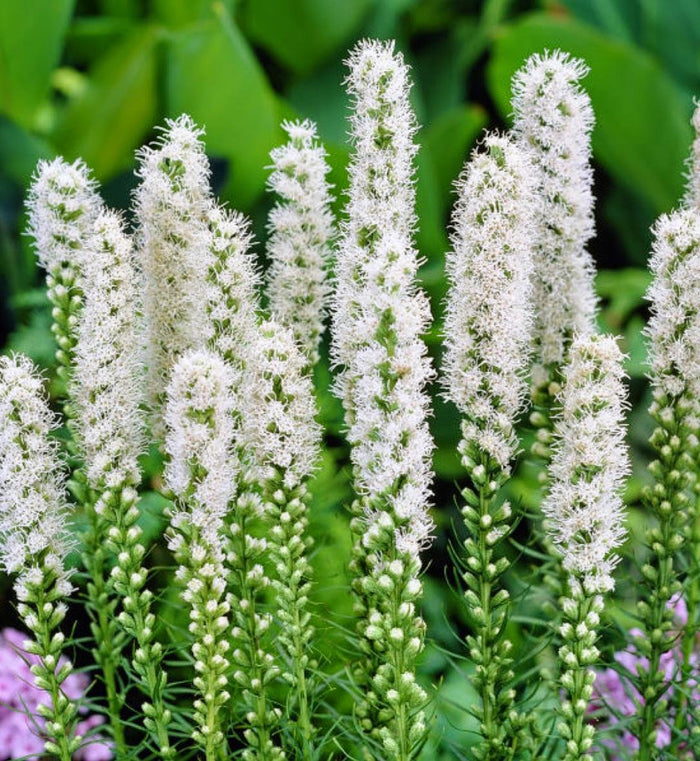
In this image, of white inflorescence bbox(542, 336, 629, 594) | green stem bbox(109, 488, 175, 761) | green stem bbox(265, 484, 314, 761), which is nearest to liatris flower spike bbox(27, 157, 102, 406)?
green stem bbox(109, 488, 175, 761)

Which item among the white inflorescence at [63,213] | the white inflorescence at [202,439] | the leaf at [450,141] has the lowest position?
the white inflorescence at [202,439]

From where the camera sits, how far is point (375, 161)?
1.04 meters

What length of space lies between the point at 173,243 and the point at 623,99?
2172 mm

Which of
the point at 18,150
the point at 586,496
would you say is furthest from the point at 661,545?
the point at 18,150

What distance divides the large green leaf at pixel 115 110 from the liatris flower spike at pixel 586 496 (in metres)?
2.07

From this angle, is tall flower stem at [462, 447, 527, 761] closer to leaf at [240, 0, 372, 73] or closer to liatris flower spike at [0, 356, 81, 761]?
liatris flower spike at [0, 356, 81, 761]

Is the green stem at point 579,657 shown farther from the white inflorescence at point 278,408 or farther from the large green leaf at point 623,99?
the large green leaf at point 623,99

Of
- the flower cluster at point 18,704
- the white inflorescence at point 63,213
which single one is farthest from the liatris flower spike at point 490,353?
the flower cluster at point 18,704

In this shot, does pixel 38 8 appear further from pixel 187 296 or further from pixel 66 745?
pixel 66 745

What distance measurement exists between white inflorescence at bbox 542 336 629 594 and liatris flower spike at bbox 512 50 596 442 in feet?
0.48

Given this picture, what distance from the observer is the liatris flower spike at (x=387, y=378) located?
3.09ft

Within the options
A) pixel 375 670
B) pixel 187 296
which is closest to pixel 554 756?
pixel 375 670

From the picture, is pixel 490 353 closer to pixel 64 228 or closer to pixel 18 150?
pixel 64 228

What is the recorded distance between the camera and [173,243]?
44.0 inches
